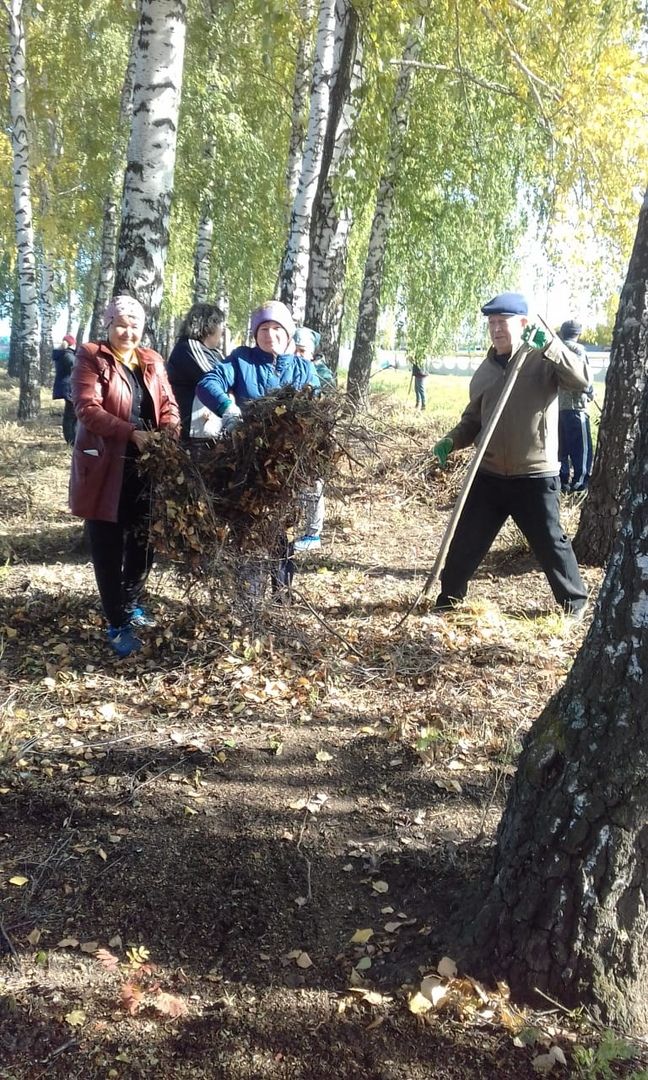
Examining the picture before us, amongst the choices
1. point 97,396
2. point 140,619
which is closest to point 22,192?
point 97,396

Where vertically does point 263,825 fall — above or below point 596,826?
below

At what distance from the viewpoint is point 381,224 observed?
12.1 meters

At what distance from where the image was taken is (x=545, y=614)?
4.94 meters

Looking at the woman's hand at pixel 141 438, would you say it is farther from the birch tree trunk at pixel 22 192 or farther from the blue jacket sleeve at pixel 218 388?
the birch tree trunk at pixel 22 192

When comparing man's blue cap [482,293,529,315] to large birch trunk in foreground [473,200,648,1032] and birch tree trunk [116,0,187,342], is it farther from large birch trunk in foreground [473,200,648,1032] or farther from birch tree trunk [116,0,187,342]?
large birch trunk in foreground [473,200,648,1032]

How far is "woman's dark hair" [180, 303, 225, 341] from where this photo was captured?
5.25 metres

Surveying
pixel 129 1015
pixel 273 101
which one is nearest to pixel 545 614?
pixel 129 1015

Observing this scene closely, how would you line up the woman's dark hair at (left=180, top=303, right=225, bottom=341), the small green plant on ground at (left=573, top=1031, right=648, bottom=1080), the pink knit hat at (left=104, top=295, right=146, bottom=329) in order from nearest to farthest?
the small green plant on ground at (left=573, top=1031, right=648, bottom=1080) < the pink knit hat at (left=104, top=295, right=146, bottom=329) < the woman's dark hair at (left=180, top=303, right=225, bottom=341)

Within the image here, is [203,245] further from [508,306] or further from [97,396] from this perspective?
[97,396]

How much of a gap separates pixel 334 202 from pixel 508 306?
18.5 feet

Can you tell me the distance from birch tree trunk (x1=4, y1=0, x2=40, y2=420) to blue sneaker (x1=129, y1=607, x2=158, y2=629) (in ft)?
34.5

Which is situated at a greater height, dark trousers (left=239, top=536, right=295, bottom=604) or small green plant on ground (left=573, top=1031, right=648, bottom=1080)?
dark trousers (left=239, top=536, right=295, bottom=604)

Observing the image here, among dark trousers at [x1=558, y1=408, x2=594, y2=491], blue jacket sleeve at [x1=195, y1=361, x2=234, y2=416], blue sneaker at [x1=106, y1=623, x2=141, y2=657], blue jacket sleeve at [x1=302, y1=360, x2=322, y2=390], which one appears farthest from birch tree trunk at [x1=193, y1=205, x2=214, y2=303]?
blue sneaker at [x1=106, y1=623, x2=141, y2=657]

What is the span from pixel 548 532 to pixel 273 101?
1367 centimetres
